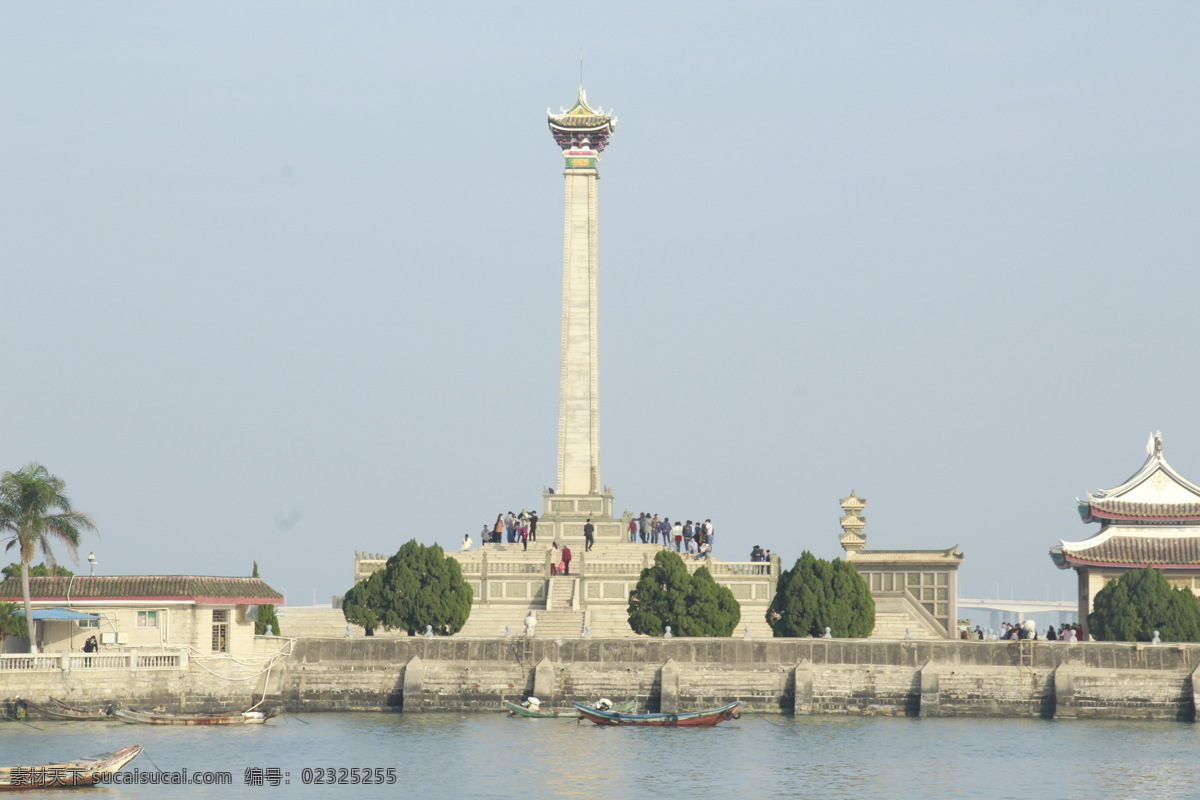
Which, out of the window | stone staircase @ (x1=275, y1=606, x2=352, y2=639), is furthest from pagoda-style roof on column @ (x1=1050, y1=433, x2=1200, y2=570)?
the window

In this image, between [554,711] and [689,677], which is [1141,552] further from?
[554,711]

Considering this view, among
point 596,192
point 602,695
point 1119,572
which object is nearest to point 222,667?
point 602,695

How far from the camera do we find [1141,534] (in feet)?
354

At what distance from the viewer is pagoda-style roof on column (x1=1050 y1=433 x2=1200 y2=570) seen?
105750 mm

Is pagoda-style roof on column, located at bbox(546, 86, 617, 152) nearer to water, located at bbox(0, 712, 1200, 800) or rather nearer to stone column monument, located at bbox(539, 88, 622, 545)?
stone column monument, located at bbox(539, 88, 622, 545)

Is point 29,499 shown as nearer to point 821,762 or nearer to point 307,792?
point 307,792

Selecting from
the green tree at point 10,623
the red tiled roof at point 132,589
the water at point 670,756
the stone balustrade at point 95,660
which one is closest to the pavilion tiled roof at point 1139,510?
the water at point 670,756

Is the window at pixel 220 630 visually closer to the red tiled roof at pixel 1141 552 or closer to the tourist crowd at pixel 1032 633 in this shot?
the tourist crowd at pixel 1032 633

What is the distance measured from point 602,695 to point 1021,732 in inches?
646

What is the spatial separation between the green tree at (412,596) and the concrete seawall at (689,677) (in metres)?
3.99

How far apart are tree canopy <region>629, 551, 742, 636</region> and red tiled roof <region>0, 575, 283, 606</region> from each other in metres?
16.3

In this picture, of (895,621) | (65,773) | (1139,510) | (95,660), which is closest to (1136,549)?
(1139,510)

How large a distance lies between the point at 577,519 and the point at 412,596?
67.7 feet

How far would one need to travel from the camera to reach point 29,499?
85.5 m
